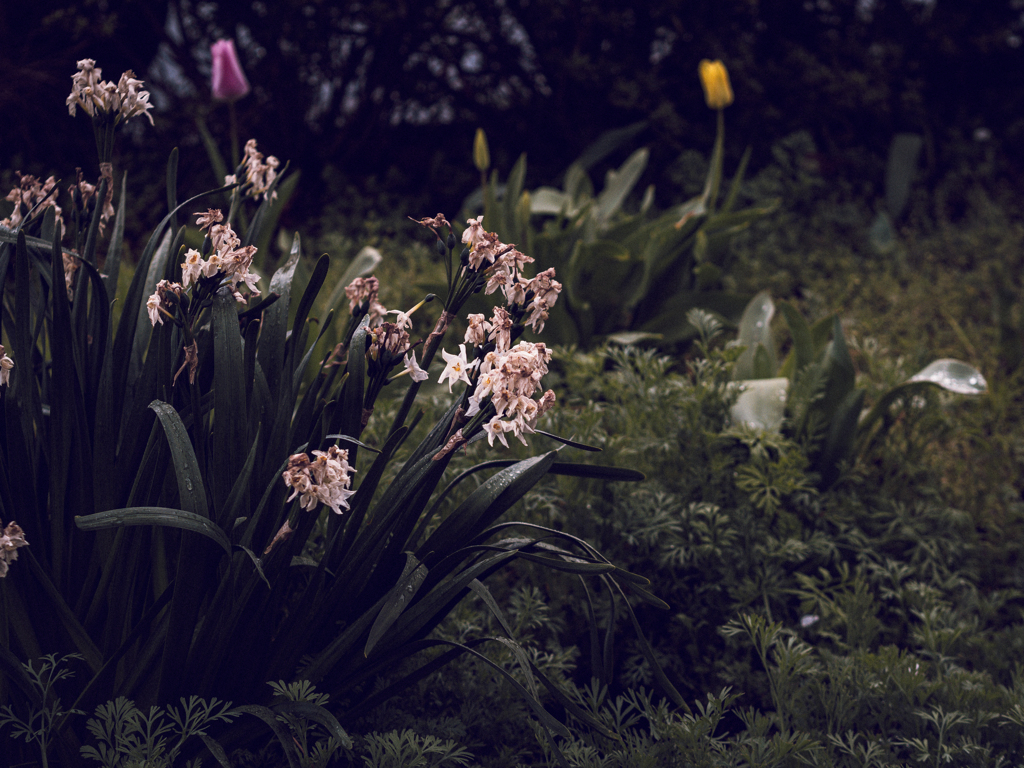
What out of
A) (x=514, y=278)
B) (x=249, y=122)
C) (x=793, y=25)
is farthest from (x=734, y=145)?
(x=514, y=278)

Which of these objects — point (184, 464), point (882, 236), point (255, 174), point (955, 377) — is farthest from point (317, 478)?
point (882, 236)

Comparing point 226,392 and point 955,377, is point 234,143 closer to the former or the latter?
point 226,392

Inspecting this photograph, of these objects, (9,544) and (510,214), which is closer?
(9,544)

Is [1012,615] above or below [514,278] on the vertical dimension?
below

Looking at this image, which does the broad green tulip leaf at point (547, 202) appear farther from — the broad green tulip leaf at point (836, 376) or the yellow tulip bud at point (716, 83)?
the broad green tulip leaf at point (836, 376)

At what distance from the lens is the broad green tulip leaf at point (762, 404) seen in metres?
2.17

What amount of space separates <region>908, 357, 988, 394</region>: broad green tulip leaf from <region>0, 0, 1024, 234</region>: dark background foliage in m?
2.79

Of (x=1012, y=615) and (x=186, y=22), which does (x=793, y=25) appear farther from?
(x=1012, y=615)

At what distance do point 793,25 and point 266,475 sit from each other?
16.1ft

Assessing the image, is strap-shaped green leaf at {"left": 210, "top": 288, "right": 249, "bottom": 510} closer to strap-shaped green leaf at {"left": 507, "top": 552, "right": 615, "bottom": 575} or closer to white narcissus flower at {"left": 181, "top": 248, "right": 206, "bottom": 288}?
white narcissus flower at {"left": 181, "top": 248, "right": 206, "bottom": 288}

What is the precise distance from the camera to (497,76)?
489 cm

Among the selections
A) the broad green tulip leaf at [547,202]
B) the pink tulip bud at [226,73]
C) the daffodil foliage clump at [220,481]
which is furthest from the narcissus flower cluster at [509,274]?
the broad green tulip leaf at [547,202]

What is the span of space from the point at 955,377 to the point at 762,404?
0.53 meters

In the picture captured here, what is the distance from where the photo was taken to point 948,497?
2352 mm
